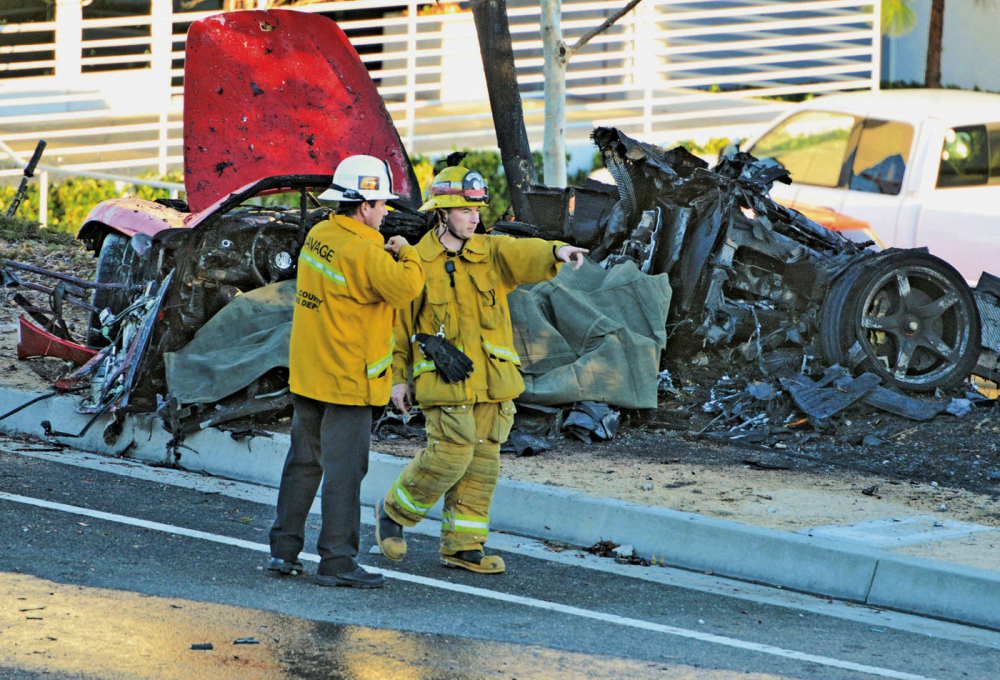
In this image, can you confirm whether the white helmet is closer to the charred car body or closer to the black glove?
the black glove

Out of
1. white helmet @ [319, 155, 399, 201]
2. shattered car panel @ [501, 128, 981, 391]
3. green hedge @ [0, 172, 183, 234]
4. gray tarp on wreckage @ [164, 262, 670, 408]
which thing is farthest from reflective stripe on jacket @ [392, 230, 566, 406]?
green hedge @ [0, 172, 183, 234]

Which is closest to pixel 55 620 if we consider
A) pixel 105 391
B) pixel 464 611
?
pixel 464 611

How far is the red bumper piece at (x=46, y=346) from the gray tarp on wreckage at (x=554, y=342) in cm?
136

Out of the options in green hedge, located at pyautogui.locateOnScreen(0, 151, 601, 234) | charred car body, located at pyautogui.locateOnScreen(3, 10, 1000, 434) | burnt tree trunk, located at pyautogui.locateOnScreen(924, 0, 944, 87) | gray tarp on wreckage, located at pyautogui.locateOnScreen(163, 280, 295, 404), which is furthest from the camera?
burnt tree trunk, located at pyautogui.locateOnScreen(924, 0, 944, 87)

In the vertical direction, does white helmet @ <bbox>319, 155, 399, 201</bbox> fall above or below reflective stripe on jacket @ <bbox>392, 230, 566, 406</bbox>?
above

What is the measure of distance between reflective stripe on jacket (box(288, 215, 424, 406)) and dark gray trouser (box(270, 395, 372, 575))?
11 centimetres

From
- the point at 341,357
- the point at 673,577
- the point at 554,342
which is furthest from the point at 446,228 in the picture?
the point at 554,342

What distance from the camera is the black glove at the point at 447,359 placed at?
572cm

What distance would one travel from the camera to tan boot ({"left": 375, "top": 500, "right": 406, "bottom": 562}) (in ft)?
19.5

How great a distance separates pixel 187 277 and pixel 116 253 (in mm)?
1372

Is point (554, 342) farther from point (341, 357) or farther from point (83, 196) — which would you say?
point (83, 196)

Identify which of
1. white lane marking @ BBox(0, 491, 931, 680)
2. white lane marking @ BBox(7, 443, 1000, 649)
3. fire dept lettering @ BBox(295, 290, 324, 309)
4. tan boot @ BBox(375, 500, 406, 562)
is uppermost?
fire dept lettering @ BBox(295, 290, 324, 309)

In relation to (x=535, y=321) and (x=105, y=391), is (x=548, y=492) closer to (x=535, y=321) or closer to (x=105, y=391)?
(x=535, y=321)

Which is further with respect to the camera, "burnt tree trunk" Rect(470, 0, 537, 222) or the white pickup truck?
the white pickup truck
